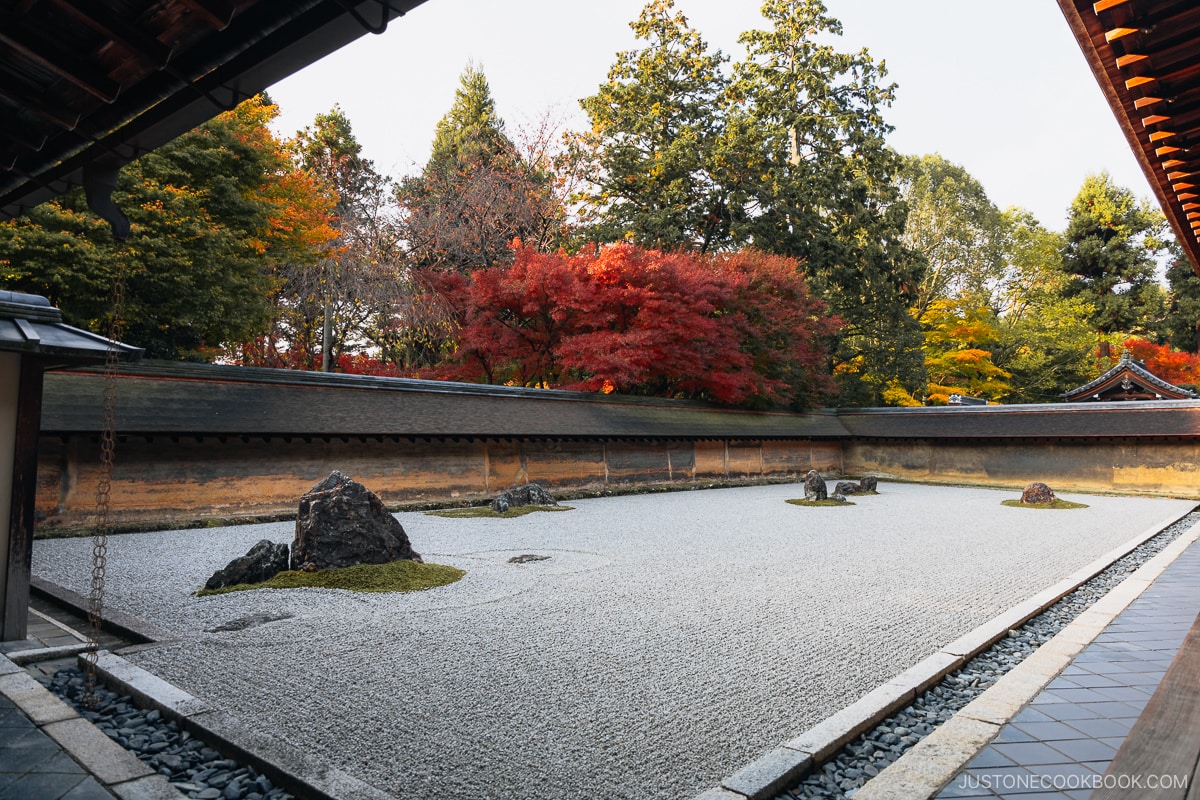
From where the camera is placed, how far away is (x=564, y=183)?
2259cm

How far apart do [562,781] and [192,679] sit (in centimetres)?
221

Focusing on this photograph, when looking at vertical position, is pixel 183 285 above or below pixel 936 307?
below

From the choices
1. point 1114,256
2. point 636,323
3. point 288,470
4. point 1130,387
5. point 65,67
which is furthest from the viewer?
point 1114,256

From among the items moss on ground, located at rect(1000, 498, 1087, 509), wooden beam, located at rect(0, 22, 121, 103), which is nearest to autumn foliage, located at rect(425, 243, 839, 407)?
moss on ground, located at rect(1000, 498, 1087, 509)

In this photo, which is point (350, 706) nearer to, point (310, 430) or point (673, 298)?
point (310, 430)

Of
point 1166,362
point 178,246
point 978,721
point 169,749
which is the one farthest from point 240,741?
point 1166,362

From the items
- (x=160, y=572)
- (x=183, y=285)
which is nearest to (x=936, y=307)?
(x=183, y=285)

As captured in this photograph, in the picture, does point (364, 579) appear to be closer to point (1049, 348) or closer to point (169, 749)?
point (169, 749)

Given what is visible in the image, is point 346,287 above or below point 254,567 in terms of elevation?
above

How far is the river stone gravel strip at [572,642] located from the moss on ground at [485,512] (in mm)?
1818

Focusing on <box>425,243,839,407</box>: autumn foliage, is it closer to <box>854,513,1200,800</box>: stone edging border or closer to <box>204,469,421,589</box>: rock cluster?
<box>204,469,421,589</box>: rock cluster

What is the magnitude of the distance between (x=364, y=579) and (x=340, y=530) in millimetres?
630

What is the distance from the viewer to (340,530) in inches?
246

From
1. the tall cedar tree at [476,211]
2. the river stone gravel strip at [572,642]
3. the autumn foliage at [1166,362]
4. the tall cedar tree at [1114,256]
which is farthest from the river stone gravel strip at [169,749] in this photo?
the tall cedar tree at [1114,256]
